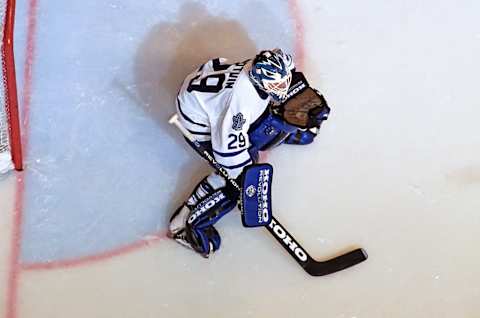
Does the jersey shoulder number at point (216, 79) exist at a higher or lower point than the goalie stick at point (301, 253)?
higher

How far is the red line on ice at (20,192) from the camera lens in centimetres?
207

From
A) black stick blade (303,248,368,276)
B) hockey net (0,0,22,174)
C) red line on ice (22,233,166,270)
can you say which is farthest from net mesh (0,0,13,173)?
black stick blade (303,248,368,276)

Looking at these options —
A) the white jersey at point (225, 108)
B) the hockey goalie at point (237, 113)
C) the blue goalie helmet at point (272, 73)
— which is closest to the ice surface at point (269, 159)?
the hockey goalie at point (237, 113)

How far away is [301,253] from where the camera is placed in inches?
81.9

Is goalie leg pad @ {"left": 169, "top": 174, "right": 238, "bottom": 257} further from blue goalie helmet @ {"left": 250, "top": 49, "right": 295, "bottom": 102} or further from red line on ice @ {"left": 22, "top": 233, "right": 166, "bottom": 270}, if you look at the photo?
blue goalie helmet @ {"left": 250, "top": 49, "right": 295, "bottom": 102}

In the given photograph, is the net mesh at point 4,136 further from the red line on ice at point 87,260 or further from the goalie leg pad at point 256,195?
the goalie leg pad at point 256,195

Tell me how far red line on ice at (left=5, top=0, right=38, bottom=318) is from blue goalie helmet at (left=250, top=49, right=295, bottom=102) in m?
0.65

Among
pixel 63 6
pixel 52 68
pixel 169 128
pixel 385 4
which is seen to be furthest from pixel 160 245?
pixel 385 4

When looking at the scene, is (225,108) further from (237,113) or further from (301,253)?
(301,253)

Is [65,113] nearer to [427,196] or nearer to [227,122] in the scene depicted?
[227,122]

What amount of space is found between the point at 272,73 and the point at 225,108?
0.14 m

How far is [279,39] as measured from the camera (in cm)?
229

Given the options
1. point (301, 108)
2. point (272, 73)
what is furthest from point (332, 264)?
point (272, 73)

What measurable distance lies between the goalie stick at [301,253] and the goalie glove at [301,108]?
8.1 inches
